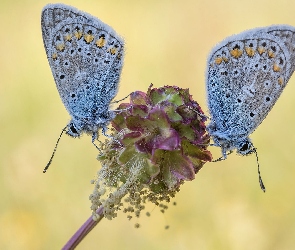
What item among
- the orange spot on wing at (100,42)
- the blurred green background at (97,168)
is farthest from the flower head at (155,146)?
the blurred green background at (97,168)

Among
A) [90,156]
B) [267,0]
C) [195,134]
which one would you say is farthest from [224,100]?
[267,0]

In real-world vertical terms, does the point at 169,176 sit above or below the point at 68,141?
above

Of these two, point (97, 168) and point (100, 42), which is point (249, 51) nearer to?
point (100, 42)

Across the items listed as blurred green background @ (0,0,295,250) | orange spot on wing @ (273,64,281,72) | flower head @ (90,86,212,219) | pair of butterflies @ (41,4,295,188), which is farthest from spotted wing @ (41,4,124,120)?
blurred green background @ (0,0,295,250)

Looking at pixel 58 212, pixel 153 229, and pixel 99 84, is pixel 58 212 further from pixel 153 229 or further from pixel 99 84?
pixel 99 84

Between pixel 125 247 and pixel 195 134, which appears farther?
pixel 125 247

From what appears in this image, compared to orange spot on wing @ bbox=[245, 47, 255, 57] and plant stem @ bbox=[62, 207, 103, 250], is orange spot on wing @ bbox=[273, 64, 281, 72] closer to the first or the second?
orange spot on wing @ bbox=[245, 47, 255, 57]
